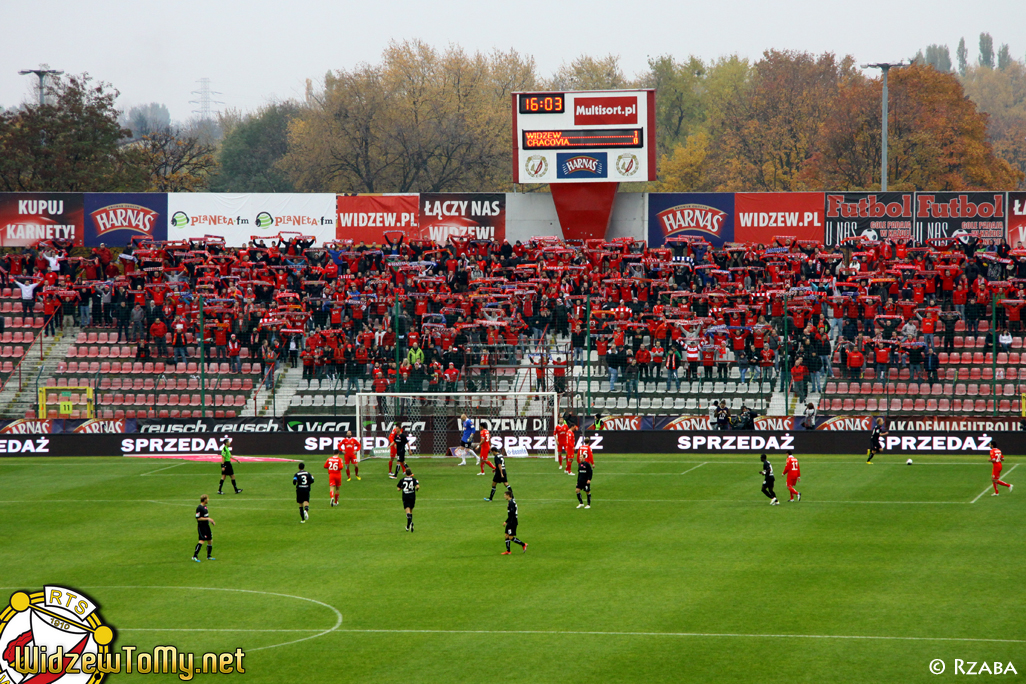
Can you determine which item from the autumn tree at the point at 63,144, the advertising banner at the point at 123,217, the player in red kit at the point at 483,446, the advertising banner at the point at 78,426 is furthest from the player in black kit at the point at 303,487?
the autumn tree at the point at 63,144

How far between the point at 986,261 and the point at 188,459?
3241 cm

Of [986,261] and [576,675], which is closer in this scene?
[576,675]

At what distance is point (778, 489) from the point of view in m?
29.7

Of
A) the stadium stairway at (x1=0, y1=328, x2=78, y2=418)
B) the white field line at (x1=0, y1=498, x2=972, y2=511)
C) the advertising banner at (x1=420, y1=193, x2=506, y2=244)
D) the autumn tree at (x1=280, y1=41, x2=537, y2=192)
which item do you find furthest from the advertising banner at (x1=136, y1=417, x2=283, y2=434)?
the autumn tree at (x1=280, y1=41, x2=537, y2=192)

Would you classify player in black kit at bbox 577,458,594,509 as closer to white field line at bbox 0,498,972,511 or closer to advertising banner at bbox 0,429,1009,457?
white field line at bbox 0,498,972,511

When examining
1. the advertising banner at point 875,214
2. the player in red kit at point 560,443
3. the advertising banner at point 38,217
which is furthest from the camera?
the advertising banner at point 38,217

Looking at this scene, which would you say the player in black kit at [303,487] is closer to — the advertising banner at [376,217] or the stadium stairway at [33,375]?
the stadium stairway at [33,375]

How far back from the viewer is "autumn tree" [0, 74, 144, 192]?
230 ft

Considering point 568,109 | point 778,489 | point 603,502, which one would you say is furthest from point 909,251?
point 603,502

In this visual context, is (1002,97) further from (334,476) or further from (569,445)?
(334,476)

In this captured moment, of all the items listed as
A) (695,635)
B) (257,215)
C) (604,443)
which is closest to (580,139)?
A: (257,215)

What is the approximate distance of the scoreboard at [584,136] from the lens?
50.2m

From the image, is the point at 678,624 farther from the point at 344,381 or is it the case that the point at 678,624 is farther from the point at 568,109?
the point at 568,109

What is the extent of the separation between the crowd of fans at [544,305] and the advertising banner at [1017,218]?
11.2 feet
